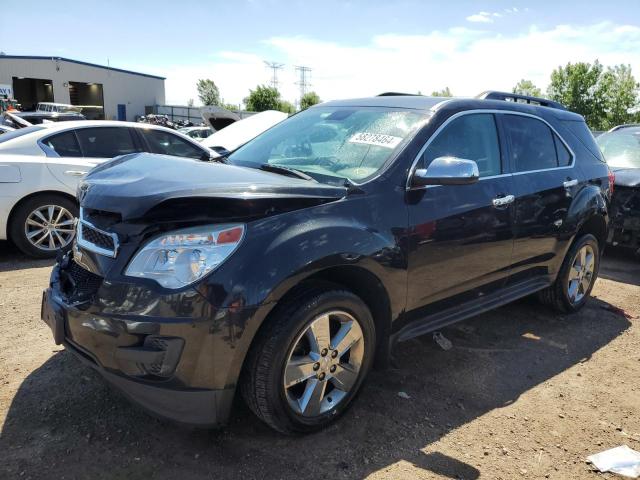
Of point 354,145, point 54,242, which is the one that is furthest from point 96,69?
point 354,145

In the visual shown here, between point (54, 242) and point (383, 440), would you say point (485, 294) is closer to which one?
point (383, 440)

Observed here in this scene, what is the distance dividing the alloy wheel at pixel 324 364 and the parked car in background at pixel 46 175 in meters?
3.39

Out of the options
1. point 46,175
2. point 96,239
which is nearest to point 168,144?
point 46,175

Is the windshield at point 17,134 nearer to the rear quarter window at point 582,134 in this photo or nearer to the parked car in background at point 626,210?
the rear quarter window at point 582,134

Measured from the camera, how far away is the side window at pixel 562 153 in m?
4.28

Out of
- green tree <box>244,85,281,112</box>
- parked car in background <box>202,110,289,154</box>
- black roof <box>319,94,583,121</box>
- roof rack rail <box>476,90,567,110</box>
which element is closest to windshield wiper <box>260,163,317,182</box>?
black roof <box>319,94,583,121</box>

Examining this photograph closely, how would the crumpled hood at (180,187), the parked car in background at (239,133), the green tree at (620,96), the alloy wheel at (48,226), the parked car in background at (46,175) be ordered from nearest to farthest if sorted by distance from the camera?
1. the crumpled hood at (180,187)
2. the parked car in background at (46,175)
3. the alloy wheel at (48,226)
4. the parked car in background at (239,133)
5. the green tree at (620,96)

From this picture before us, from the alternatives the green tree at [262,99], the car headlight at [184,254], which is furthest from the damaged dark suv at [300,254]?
the green tree at [262,99]

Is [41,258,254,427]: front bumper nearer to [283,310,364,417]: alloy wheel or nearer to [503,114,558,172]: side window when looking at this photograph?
[283,310,364,417]: alloy wheel

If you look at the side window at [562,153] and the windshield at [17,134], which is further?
the windshield at [17,134]

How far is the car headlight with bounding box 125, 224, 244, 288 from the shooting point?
221 centimetres

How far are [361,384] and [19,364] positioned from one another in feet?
7.38

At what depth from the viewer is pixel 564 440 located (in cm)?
286

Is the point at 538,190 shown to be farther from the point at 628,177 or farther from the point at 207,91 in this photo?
the point at 207,91
